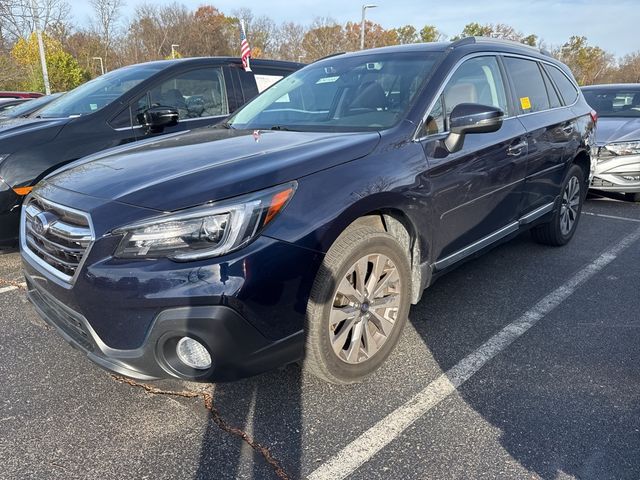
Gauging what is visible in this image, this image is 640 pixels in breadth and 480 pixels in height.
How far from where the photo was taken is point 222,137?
3.02m

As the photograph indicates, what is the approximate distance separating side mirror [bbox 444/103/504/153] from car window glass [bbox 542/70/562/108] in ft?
5.82

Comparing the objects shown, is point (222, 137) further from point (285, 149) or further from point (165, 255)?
point (165, 255)

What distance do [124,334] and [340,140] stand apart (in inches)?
54.5

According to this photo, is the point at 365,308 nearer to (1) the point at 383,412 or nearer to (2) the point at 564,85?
(1) the point at 383,412

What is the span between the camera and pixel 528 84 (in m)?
3.95

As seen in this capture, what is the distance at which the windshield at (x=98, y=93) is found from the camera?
4.61 metres

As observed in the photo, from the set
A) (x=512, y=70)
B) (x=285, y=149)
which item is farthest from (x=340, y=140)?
(x=512, y=70)

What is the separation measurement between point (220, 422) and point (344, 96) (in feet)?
7.08

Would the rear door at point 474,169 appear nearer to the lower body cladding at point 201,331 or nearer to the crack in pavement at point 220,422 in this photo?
the lower body cladding at point 201,331

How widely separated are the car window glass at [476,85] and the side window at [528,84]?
220 millimetres

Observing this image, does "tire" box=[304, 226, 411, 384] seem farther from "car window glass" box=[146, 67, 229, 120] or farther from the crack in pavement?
"car window glass" box=[146, 67, 229, 120]

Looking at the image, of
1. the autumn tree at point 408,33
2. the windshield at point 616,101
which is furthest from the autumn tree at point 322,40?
the windshield at point 616,101

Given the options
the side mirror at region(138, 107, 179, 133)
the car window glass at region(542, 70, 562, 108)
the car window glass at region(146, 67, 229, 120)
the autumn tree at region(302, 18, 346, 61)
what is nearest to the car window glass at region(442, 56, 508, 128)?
the car window glass at region(542, 70, 562, 108)

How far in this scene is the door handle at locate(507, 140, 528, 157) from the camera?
11.4 feet
